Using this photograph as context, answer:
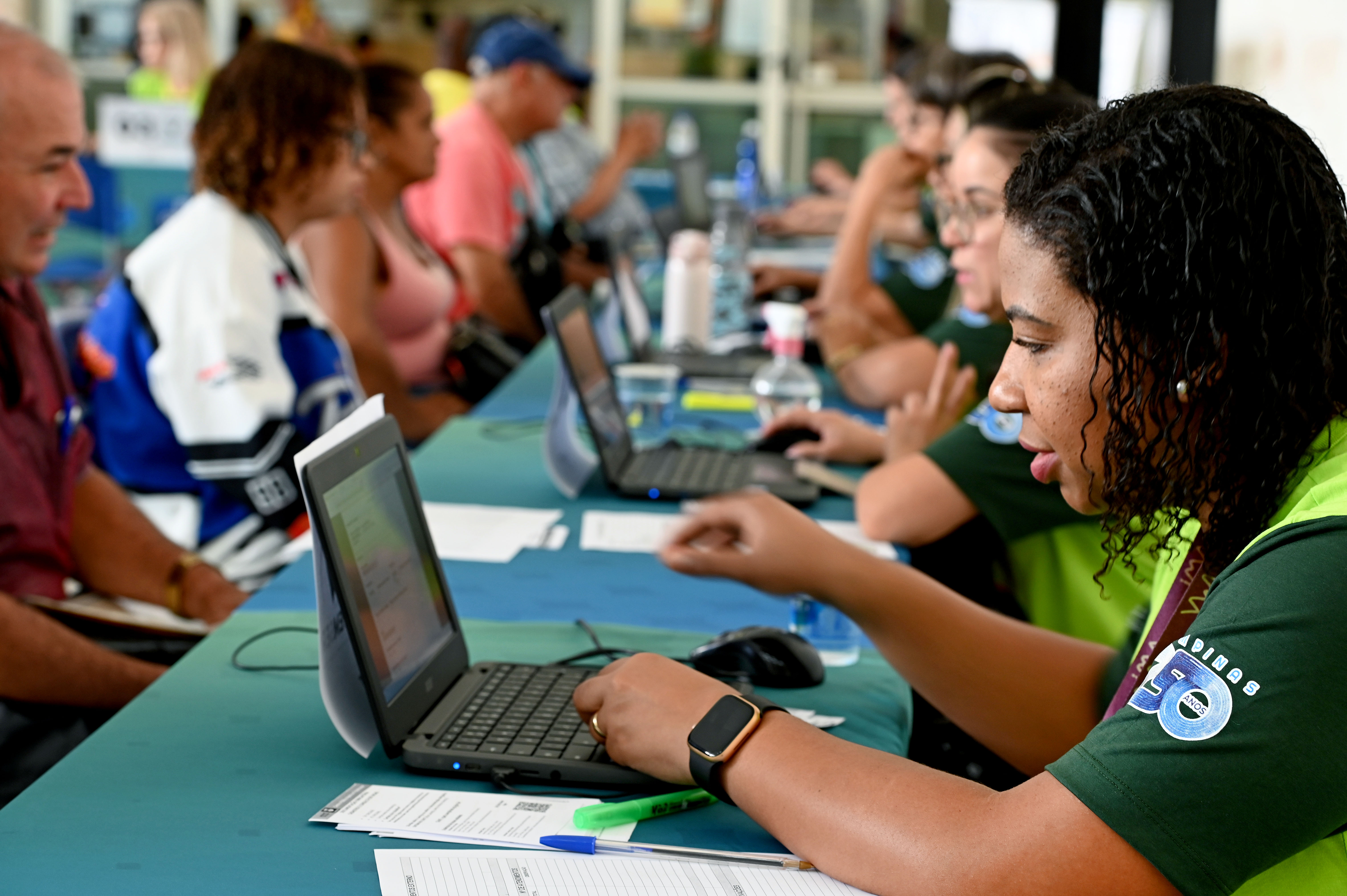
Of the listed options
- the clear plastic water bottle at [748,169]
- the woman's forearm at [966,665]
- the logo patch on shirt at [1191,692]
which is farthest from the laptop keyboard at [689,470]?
the clear plastic water bottle at [748,169]

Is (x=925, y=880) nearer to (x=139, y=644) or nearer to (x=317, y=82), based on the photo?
(x=139, y=644)

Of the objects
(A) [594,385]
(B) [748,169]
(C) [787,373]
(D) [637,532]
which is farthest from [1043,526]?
(B) [748,169]

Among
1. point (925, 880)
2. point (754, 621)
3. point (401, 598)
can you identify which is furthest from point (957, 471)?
point (925, 880)

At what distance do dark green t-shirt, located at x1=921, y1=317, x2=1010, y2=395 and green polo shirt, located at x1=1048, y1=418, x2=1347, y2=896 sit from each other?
1.51 m

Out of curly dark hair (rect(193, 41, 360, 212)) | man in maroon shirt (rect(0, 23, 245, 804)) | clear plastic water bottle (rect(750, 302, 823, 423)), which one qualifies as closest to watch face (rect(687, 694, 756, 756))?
man in maroon shirt (rect(0, 23, 245, 804))

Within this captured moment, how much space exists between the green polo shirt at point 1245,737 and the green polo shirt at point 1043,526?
3.13 ft

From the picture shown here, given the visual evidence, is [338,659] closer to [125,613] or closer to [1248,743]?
[1248,743]

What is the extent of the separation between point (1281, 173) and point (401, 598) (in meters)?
0.79

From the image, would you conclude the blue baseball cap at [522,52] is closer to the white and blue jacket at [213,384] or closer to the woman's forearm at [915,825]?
the white and blue jacket at [213,384]

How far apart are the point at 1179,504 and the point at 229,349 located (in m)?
1.68

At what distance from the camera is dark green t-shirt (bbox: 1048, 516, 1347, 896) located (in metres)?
0.73

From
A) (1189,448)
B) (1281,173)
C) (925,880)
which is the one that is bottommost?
(925,880)

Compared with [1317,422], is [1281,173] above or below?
above

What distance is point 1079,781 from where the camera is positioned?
2.56ft
